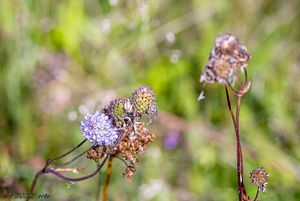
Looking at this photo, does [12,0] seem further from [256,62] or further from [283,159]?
[283,159]

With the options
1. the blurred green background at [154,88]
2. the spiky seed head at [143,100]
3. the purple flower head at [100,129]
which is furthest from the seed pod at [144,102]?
the blurred green background at [154,88]

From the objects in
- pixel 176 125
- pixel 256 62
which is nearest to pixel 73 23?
pixel 176 125

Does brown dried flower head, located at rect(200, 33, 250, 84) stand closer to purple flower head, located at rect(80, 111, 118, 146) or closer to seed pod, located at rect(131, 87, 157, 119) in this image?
seed pod, located at rect(131, 87, 157, 119)

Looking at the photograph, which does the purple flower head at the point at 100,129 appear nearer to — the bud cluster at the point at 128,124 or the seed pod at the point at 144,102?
the bud cluster at the point at 128,124

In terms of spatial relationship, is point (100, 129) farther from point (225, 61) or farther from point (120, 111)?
point (225, 61)

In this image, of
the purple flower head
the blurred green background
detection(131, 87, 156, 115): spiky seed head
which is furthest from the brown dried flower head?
the blurred green background
